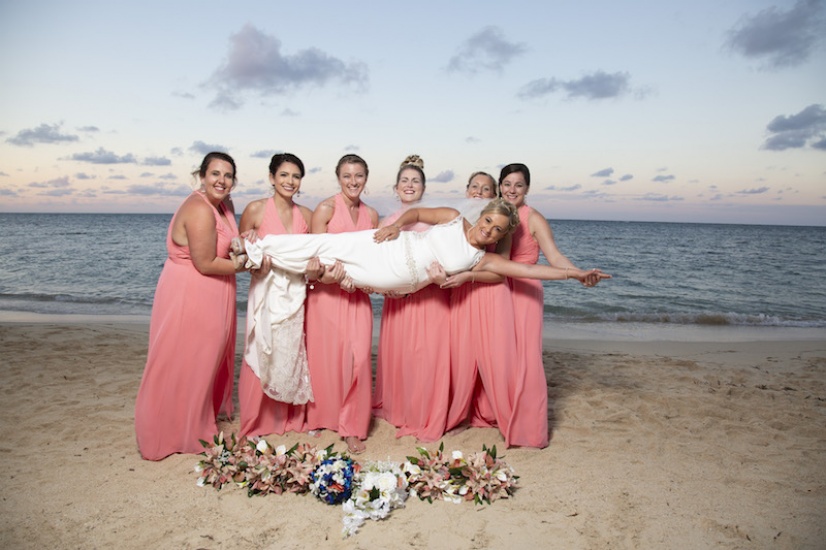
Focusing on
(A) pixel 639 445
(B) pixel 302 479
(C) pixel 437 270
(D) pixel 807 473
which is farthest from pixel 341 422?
(D) pixel 807 473

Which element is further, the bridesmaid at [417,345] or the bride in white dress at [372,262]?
the bridesmaid at [417,345]

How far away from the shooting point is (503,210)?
14.4 feet

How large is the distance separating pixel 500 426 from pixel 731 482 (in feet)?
6.15

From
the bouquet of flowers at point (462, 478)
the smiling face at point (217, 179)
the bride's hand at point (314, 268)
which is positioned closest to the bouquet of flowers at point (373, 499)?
the bouquet of flowers at point (462, 478)

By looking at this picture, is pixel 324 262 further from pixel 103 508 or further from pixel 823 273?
pixel 823 273

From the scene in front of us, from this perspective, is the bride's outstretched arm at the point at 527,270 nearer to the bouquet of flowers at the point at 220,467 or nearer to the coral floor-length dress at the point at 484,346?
the coral floor-length dress at the point at 484,346

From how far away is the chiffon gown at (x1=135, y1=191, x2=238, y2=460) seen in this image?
4355mm

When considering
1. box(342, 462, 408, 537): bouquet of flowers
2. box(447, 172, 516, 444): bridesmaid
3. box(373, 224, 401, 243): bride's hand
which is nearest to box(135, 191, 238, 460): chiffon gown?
box(373, 224, 401, 243): bride's hand

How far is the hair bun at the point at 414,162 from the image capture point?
5129 mm

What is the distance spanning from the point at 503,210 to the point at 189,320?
267cm

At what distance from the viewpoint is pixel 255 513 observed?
377 centimetres

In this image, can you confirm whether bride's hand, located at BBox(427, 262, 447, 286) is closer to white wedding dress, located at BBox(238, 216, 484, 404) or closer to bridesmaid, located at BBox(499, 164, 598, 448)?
white wedding dress, located at BBox(238, 216, 484, 404)

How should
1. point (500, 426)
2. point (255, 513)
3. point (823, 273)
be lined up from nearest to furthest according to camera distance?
point (255, 513), point (500, 426), point (823, 273)

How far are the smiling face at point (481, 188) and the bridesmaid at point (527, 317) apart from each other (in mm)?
125
